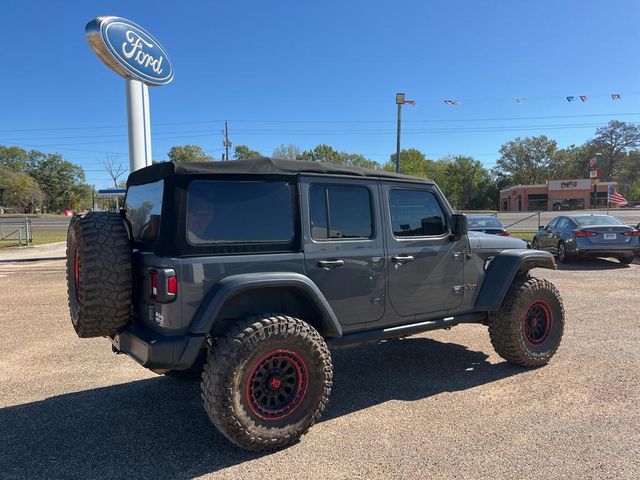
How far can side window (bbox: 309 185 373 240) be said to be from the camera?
3.41 meters

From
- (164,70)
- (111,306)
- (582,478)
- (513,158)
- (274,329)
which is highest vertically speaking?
(513,158)

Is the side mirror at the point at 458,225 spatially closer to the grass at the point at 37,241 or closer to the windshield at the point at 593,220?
the windshield at the point at 593,220

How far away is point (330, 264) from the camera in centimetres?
332

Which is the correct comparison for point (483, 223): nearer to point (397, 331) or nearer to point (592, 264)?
point (592, 264)

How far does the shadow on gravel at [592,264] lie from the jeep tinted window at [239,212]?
10598 millimetres

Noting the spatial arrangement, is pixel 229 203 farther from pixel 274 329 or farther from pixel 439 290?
pixel 439 290

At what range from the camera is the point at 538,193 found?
69.6m

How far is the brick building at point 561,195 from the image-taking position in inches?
2677

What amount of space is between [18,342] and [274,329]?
176 inches

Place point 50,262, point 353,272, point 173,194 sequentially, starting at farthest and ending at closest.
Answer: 1. point 50,262
2. point 353,272
3. point 173,194

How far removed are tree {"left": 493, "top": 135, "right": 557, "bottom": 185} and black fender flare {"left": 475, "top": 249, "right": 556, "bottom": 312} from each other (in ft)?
305

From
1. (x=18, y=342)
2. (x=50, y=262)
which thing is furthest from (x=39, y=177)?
(x=18, y=342)

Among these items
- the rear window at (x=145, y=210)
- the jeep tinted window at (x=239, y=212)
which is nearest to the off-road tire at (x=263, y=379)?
the jeep tinted window at (x=239, y=212)

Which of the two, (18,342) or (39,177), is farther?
(39,177)
